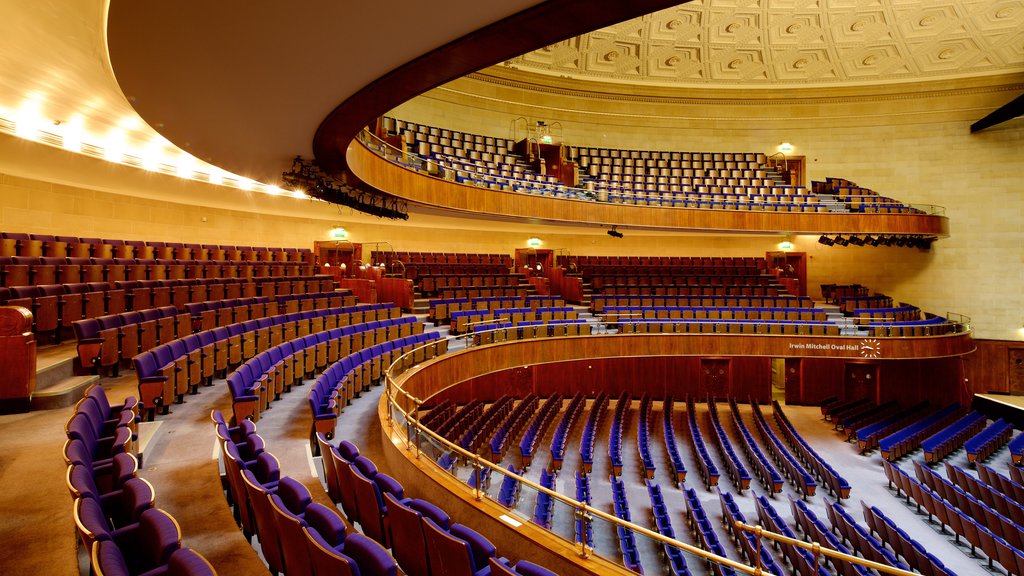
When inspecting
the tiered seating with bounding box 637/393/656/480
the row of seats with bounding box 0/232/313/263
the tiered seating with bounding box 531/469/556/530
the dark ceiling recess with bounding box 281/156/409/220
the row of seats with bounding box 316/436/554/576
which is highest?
the dark ceiling recess with bounding box 281/156/409/220

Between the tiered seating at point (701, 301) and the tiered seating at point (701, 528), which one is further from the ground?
the tiered seating at point (701, 301)

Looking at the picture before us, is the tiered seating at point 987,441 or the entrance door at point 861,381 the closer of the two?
the tiered seating at point 987,441

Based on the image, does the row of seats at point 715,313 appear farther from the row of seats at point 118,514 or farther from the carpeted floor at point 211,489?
the row of seats at point 118,514

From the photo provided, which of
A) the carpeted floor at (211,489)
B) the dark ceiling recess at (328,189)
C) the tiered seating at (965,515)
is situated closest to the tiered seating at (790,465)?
the carpeted floor at (211,489)

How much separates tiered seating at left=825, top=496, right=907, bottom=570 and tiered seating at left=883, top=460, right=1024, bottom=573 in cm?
59

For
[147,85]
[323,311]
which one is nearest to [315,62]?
[147,85]

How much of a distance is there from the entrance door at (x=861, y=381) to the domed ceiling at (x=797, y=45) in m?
5.07

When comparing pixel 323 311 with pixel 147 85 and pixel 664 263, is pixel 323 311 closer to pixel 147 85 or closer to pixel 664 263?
pixel 147 85

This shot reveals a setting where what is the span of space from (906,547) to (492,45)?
424cm

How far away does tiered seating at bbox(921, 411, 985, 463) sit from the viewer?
5.91 metres

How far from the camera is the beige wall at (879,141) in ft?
29.1

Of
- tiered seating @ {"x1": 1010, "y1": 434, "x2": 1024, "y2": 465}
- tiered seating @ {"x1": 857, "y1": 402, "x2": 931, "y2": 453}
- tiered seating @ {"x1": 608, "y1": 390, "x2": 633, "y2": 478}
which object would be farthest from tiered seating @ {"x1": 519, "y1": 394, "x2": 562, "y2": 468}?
tiered seating @ {"x1": 1010, "y1": 434, "x2": 1024, "y2": 465}

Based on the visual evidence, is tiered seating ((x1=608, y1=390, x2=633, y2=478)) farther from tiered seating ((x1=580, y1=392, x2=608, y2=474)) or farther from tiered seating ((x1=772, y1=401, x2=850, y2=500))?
tiered seating ((x1=772, y1=401, x2=850, y2=500))

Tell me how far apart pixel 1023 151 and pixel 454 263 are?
9379 mm
